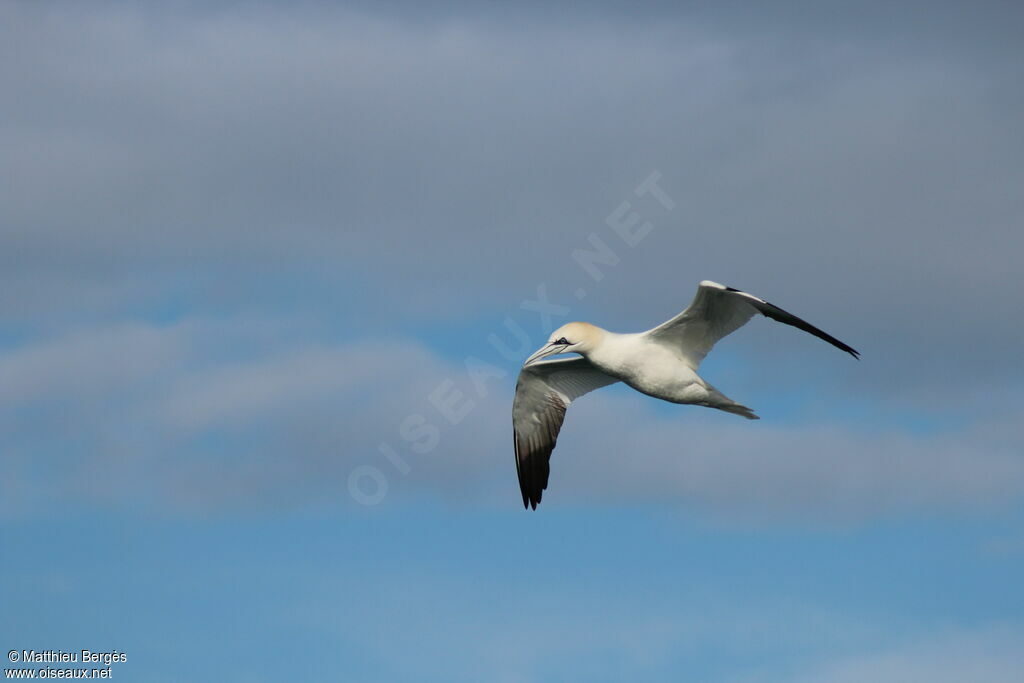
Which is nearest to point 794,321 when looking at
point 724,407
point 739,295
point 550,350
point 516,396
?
point 739,295

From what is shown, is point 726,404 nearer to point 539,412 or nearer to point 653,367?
point 653,367

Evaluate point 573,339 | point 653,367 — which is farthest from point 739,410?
point 573,339

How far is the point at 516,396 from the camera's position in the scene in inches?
846

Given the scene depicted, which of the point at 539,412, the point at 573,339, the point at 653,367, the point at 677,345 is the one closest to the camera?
the point at 653,367

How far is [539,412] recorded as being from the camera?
70.8 ft

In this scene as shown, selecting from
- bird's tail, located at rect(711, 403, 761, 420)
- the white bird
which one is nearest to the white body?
the white bird

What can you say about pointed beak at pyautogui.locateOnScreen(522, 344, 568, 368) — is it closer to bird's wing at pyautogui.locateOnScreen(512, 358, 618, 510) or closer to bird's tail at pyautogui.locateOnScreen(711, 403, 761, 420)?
bird's wing at pyautogui.locateOnScreen(512, 358, 618, 510)

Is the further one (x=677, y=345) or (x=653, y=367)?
(x=677, y=345)

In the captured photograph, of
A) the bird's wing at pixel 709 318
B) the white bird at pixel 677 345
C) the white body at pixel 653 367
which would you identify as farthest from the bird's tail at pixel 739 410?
the bird's wing at pixel 709 318

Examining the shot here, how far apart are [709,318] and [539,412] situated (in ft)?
15.0

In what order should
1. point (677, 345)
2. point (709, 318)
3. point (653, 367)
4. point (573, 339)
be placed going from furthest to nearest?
1. point (573, 339)
2. point (677, 345)
3. point (653, 367)
4. point (709, 318)

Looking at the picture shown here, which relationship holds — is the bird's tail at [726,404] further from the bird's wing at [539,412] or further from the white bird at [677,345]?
the bird's wing at [539,412]

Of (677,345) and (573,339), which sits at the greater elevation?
(573,339)

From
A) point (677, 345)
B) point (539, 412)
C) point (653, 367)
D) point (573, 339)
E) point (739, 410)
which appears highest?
point (539, 412)
